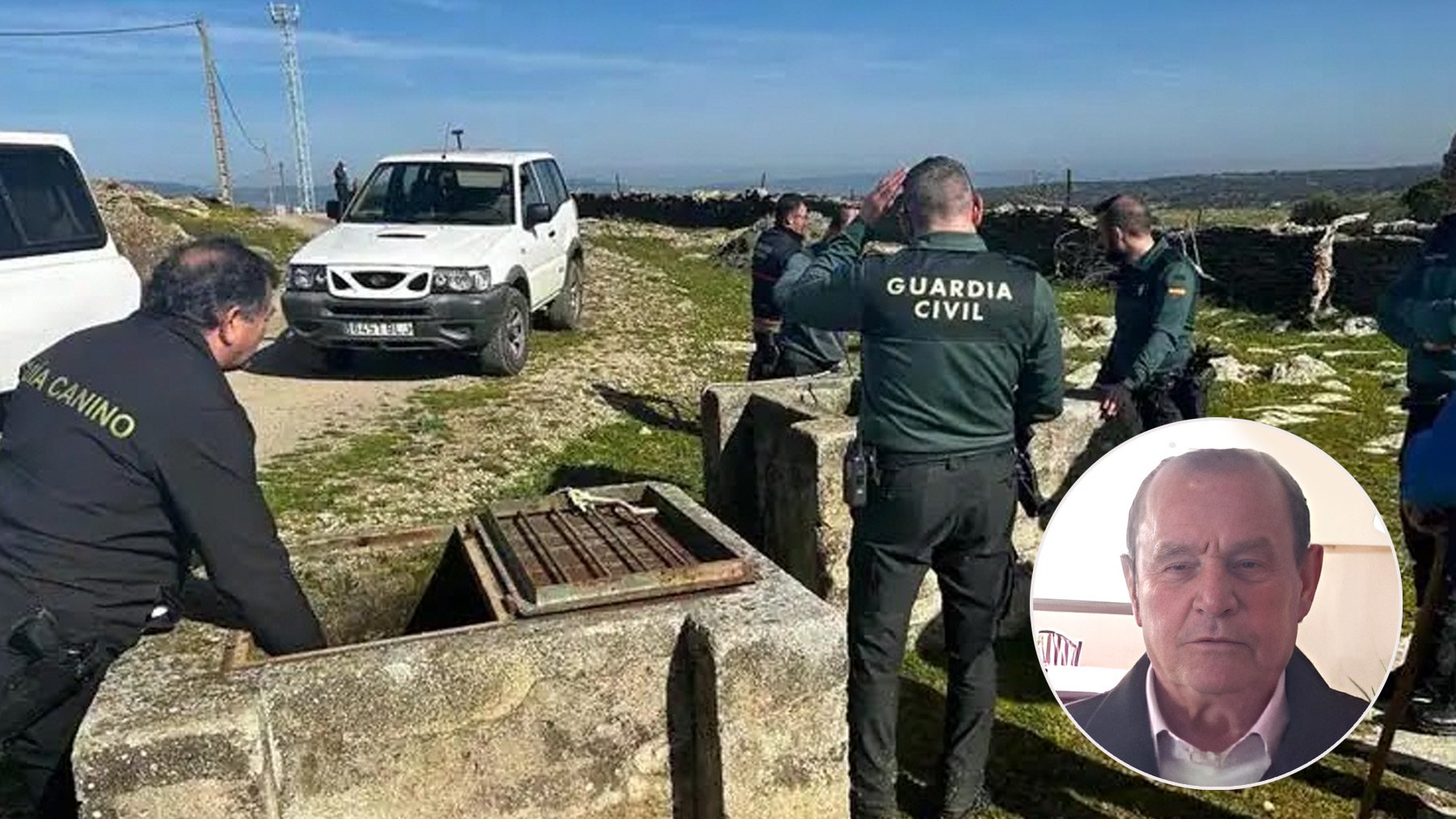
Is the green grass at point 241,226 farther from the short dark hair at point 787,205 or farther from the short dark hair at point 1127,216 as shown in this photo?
the short dark hair at point 1127,216

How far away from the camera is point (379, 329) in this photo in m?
9.62

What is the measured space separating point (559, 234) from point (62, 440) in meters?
9.81

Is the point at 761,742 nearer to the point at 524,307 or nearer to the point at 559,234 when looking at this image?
the point at 524,307

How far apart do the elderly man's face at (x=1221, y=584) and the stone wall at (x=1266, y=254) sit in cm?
759

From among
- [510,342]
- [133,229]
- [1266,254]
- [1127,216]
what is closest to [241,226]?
[133,229]

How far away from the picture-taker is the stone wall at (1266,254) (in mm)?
15359

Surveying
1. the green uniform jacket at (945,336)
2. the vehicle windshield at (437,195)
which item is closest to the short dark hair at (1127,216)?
the green uniform jacket at (945,336)

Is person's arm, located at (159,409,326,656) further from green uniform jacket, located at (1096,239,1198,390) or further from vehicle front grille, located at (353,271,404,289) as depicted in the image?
vehicle front grille, located at (353,271,404,289)

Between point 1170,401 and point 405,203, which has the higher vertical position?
point 405,203

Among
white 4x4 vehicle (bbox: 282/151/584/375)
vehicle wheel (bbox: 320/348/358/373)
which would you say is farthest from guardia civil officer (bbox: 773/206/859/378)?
vehicle wheel (bbox: 320/348/358/373)

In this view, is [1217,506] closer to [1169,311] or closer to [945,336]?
[945,336]

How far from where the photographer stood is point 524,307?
10.6 metres

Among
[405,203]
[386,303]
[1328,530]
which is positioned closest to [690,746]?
[1328,530]

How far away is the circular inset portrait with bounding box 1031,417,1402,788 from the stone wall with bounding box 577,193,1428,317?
24.7ft
